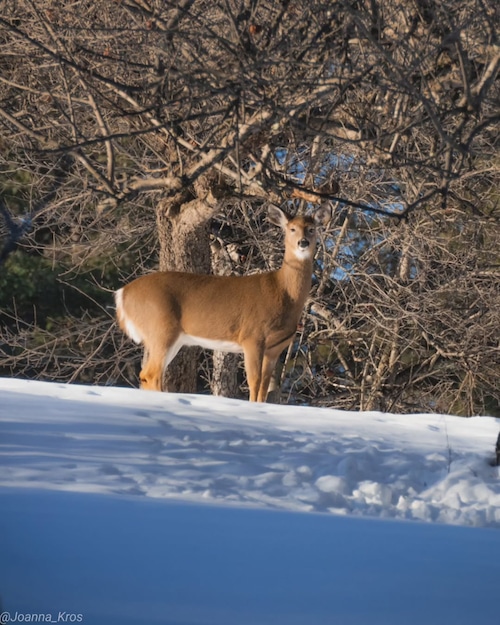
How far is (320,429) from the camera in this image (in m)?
8.73

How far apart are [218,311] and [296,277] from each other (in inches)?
34.2

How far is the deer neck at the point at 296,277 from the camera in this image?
1162 centimetres

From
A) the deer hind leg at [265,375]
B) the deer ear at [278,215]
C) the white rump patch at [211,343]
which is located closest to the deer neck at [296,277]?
the deer ear at [278,215]

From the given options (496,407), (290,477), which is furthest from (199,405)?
(496,407)

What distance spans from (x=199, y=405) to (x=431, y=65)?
3.26 meters

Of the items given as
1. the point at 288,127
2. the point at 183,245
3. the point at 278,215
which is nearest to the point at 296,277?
the point at 278,215

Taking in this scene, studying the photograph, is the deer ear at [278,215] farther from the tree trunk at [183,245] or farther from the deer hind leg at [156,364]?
the deer hind leg at [156,364]

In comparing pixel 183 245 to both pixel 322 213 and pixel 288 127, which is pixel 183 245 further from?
pixel 288 127

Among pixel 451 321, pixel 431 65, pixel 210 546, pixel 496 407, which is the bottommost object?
pixel 496 407

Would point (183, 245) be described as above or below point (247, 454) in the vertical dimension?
above

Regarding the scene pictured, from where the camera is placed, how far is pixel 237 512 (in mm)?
6059

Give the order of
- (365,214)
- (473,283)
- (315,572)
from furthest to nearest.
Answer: (365,214) < (473,283) < (315,572)

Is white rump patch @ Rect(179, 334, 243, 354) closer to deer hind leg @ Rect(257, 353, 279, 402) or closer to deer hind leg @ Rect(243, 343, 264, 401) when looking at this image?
deer hind leg @ Rect(243, 343, 264, 401)

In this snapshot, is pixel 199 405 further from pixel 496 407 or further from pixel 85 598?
pixel 496 407
